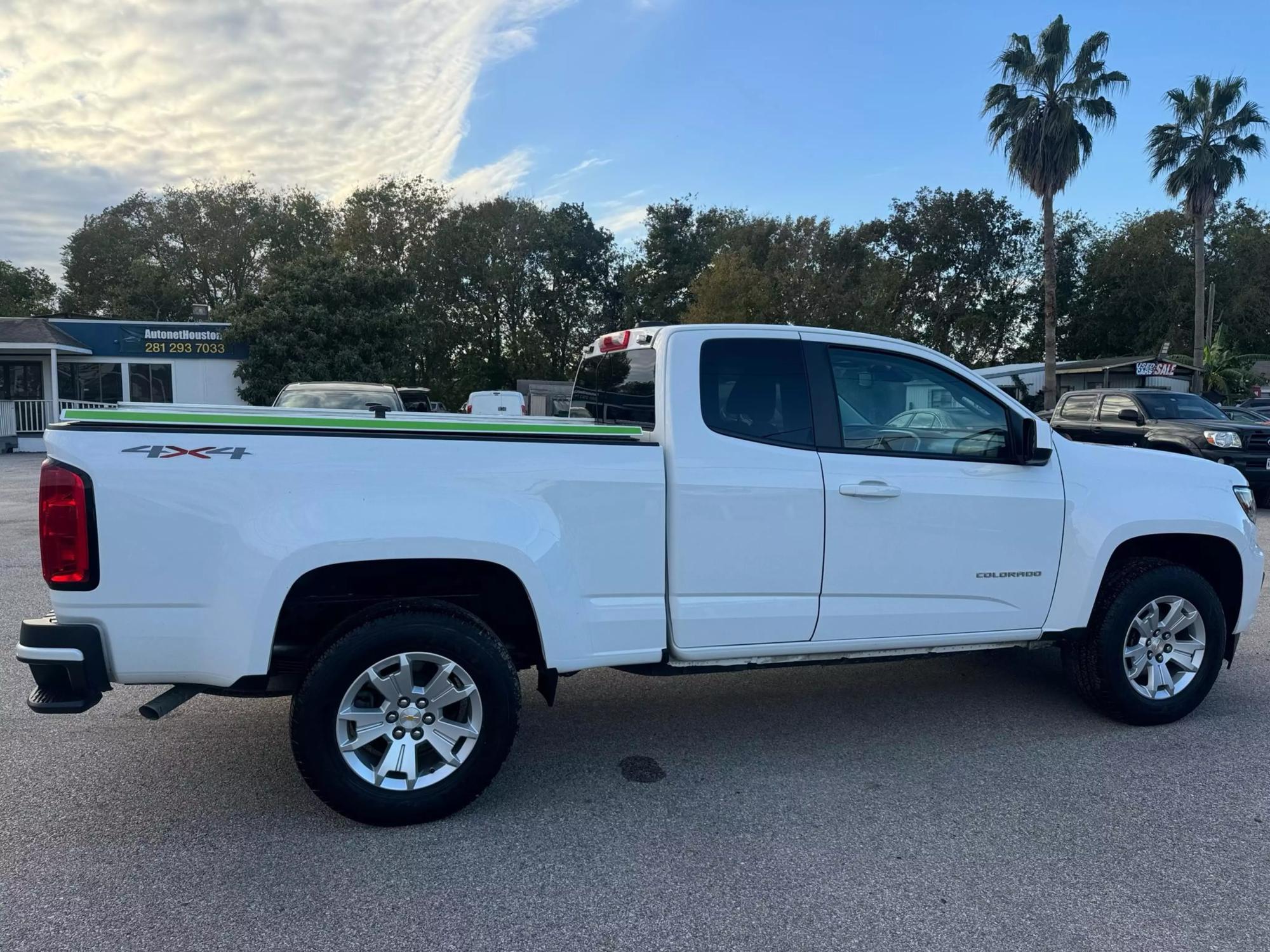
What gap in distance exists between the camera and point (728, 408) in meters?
3.94

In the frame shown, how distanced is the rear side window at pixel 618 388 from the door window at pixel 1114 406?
12.0 metres

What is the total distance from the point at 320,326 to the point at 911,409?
27757 millimetres

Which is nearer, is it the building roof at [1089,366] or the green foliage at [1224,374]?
the green foliage at [1224,374]

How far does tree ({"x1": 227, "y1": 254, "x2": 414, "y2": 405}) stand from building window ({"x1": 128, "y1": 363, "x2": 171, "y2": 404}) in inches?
86.5

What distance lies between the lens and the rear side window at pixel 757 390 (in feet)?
12.9

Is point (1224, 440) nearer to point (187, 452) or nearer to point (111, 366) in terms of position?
point (187, 452)

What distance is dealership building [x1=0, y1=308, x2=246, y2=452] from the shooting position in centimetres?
2600

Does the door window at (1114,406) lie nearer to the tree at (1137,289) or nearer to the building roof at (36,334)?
the building roof at (36,334)

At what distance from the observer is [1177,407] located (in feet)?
45.9

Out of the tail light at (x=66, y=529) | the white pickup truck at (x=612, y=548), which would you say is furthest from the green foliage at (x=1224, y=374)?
the tail light at (x=66, y=529)

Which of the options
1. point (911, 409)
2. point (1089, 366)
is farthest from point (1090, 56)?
point (911, 409)

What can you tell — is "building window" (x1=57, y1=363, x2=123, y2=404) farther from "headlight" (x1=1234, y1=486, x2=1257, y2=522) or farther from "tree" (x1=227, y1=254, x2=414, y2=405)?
"headlight" (x1=1234, y1=486, x2=1257, y2=522)

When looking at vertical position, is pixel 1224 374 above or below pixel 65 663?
above

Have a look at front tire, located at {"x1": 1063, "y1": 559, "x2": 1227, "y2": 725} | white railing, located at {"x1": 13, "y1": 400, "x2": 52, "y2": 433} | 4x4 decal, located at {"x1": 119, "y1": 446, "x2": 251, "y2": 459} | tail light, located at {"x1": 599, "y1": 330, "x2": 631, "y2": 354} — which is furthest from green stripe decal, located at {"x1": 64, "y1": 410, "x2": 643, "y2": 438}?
white railing, located at {"x1": 13, "y1": 400, "x2": 52, "y2": 433}
